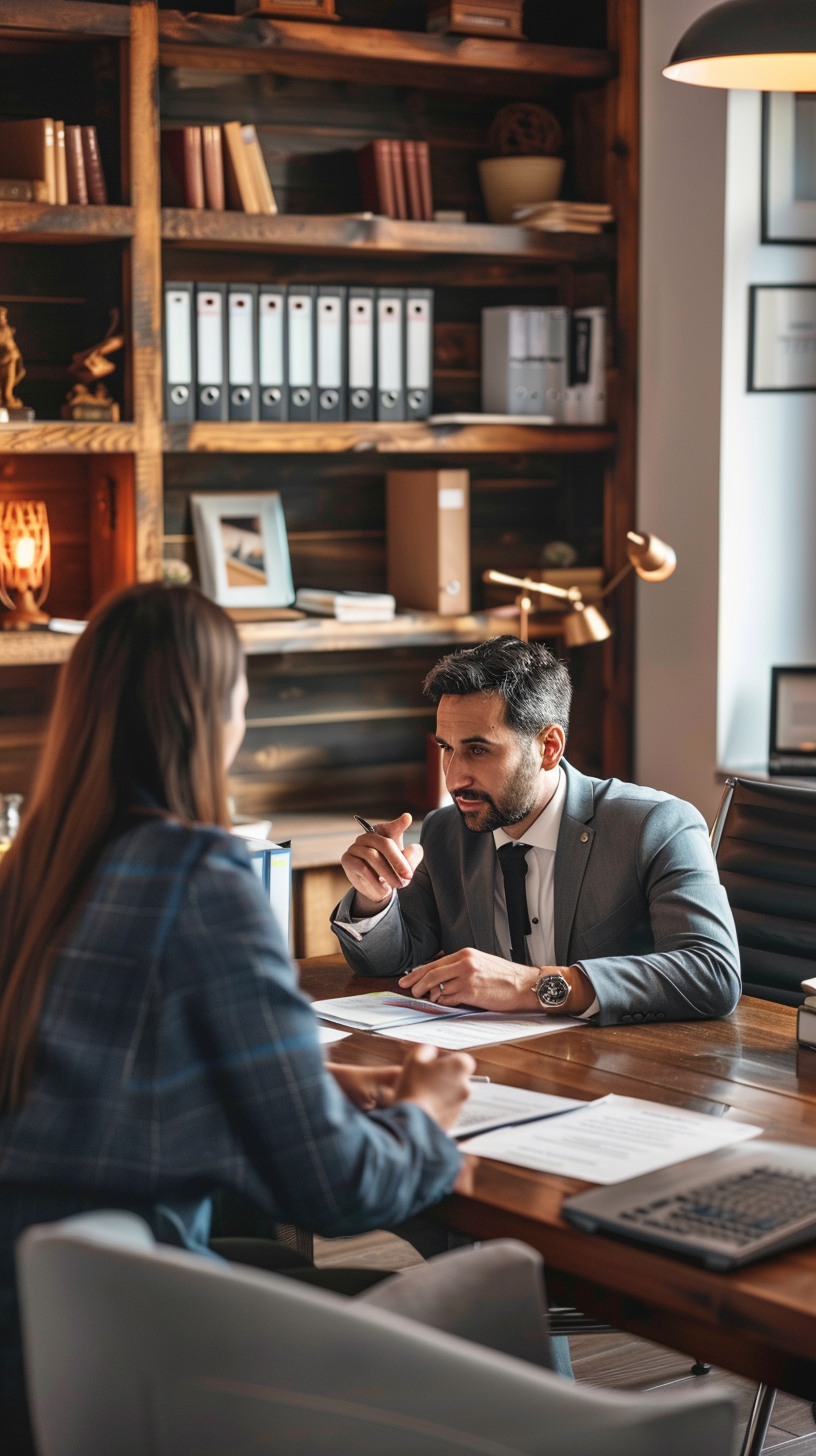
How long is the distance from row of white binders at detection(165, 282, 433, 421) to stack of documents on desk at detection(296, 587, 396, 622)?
0.42 meters

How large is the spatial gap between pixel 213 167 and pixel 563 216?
87 centimetres

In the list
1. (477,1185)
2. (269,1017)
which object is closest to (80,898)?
(269,1017)

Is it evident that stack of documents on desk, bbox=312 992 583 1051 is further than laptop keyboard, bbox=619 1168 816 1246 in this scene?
Yes

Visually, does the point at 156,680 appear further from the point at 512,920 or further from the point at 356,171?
the point at 356,171

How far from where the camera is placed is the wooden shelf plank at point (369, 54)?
3.57 m

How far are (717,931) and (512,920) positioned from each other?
0.33 meters

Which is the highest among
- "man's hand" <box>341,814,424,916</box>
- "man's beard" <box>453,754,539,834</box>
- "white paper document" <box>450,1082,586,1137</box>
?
"man's beard" <box>453,754,539,834</box>

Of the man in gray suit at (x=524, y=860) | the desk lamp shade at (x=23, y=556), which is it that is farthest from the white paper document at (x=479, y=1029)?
the desk lamp shade at (x=23, y=556)

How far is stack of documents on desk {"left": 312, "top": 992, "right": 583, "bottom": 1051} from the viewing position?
6.51 feet

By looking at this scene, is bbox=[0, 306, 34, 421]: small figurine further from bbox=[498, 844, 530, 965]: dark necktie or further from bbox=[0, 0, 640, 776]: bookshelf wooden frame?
bbox=[498, 844, 530, 965]: dark necktie

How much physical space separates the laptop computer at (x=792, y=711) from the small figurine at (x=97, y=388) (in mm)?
1684

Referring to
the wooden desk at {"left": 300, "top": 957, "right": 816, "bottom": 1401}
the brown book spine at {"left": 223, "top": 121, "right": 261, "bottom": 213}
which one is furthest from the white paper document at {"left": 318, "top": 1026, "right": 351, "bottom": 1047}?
the brown book spine at {"left": 223, "top": 121, "right": 261, "bottom": 213}

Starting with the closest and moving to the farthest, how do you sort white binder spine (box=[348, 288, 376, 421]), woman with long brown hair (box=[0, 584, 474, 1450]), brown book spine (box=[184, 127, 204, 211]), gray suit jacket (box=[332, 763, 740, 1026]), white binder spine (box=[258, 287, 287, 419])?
woman with long brown hair (box=[0, 584, 474, 1450]) → gray suit jacket (box=[332, 763, 740, 1026]) → brown book spine (box=[184, 127, 204, 211]) → white binder spine (box=[258, 287, 287, 419]) → white binder spine (box=[348, 288, 376, 421])

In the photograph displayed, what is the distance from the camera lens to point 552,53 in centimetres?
391
